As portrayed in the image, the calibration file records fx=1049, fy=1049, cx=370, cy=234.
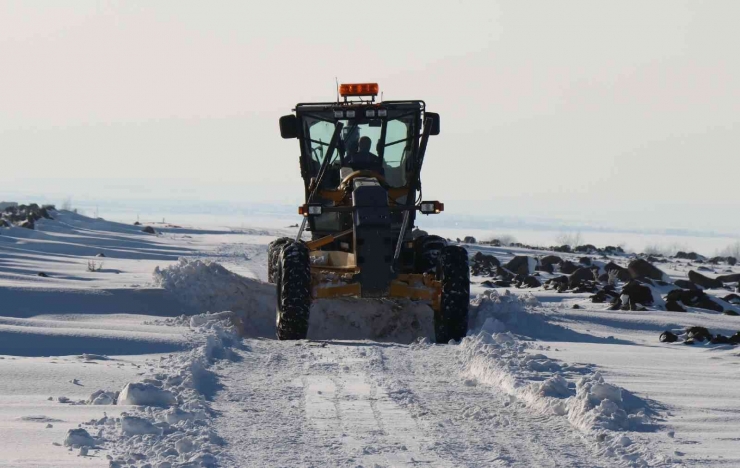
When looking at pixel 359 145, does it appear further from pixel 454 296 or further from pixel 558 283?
pixel 558 283

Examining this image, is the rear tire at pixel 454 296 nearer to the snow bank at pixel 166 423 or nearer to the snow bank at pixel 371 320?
the snow bank at pixel 371 320

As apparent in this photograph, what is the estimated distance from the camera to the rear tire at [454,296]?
11055 mm

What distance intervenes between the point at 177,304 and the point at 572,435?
8.05m

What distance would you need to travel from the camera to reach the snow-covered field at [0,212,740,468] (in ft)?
18.1

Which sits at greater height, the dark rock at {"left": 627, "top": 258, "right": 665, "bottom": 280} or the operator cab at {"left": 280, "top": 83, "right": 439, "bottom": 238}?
the operator cab at {"left": 280, "top": 83, "right": 439, "bottom": 238}

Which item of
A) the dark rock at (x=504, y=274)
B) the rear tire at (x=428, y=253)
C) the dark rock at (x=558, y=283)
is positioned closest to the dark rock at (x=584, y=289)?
the dark rock at (x=558, y=283)

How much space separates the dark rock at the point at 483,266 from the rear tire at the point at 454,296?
12140mm

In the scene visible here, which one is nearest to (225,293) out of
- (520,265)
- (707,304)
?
(707,304)

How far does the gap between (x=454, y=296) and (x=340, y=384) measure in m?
3.52

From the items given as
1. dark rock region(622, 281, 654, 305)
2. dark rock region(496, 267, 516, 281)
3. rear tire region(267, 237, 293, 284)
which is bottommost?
dark rock region(496, 267, 516, 281)

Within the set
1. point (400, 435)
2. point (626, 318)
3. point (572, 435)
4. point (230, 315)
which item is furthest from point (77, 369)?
point (626, 318)

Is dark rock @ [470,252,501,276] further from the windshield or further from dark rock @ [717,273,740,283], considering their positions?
the windshield

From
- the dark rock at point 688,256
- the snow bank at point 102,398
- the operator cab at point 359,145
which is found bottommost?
the dark rock at point 688,256

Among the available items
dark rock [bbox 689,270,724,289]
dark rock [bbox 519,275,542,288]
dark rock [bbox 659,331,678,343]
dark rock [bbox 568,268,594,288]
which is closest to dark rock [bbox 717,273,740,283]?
dark rock [bbox 689,270,724,289]
